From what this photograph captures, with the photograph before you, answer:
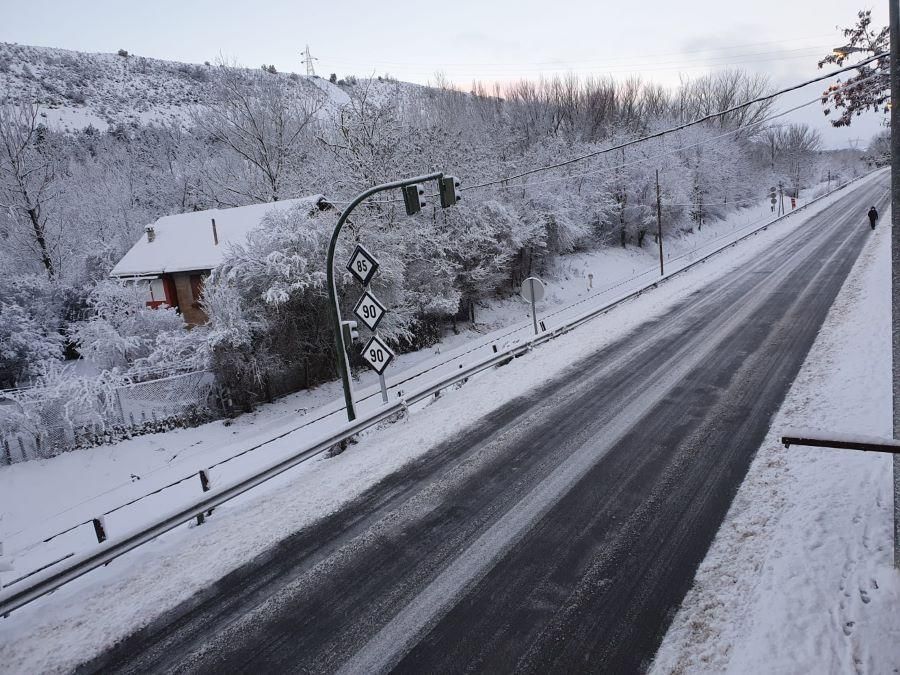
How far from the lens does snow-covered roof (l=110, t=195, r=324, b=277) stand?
2817cm

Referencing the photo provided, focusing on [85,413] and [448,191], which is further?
[85,413]

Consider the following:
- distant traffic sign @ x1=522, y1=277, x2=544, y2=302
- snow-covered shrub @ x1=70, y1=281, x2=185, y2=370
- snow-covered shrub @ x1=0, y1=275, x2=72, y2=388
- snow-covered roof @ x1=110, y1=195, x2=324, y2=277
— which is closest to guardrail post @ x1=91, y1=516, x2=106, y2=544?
distant traffic sign @ x1=522, y1=277, x2=544, y2=302

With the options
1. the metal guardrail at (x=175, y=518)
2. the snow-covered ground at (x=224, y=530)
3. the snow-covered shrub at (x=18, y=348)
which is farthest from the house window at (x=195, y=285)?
the metal guardrail at (x=175, y=518)

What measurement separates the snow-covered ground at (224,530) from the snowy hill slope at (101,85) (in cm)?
8593

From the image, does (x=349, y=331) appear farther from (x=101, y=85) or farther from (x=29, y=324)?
(x=101, y=85)

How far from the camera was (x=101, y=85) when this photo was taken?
379ft

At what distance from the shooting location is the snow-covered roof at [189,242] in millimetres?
28172

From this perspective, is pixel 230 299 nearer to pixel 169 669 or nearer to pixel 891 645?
pixel 169 669

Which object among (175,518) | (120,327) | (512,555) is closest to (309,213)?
(120,327)

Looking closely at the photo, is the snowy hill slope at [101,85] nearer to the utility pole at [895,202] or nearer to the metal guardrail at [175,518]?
the metal guardrail at [175,518]

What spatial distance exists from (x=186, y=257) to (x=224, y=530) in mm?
26164

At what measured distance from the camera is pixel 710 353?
12.7 meters

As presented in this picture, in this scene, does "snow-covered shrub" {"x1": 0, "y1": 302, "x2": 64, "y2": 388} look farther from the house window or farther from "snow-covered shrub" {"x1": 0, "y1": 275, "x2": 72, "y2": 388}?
the house window

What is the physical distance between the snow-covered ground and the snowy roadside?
4.90m
